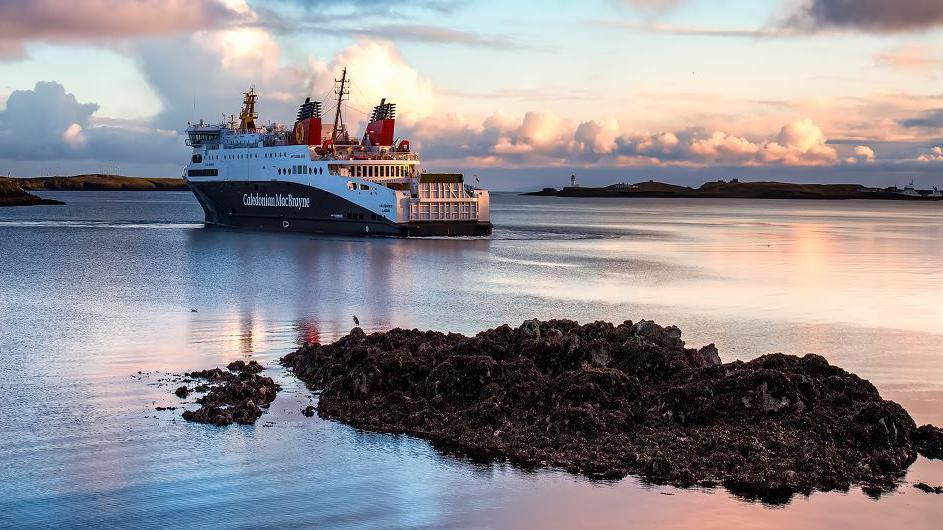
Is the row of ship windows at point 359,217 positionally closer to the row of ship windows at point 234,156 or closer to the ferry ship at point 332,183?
the ferry ship at point 332,183

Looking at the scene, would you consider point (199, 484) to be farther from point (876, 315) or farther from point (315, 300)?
point (876, 315)

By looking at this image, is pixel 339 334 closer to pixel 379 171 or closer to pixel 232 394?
pixel 232 394

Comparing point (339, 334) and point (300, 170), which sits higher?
point (300, 170)

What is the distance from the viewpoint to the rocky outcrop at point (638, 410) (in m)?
14.2

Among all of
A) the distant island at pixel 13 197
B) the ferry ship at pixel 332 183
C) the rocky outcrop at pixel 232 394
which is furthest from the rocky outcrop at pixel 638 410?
the distant island at pixel 13 197

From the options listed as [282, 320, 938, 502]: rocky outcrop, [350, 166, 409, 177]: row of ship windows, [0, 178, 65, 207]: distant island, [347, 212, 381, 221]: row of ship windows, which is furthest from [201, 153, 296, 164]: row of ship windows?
[0, 178, 65, 207]: distant island

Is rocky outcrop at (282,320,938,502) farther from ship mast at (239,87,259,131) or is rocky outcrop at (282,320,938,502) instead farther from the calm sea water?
ship mast at (239,87,259,131)

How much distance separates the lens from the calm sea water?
41.7ft

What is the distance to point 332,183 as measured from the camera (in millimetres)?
70062

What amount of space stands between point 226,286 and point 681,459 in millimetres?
29655

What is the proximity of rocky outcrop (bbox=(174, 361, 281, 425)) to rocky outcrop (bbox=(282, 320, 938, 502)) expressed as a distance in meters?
1.13

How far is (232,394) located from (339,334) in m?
9.10

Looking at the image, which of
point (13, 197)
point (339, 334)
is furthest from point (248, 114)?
point (13, 197)

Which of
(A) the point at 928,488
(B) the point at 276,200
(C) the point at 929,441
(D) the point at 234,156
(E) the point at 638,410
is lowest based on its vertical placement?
(A) the point at 928,488
